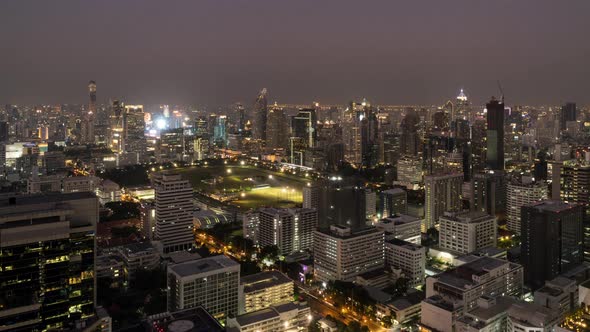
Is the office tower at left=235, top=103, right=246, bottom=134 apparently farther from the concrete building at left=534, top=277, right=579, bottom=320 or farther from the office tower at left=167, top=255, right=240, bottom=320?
the concrete building at left=534, top=277, right=579, bottom=320

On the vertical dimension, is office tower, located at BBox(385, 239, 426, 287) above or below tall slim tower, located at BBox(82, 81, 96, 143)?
below

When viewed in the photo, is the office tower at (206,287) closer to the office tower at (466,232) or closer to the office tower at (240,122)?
the office tower at (466,232)

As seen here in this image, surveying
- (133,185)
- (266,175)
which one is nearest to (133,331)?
(133,185)

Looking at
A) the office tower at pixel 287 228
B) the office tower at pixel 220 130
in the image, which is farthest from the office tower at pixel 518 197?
the office tower at pixel 220 130

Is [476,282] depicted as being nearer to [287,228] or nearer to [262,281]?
[262,281]

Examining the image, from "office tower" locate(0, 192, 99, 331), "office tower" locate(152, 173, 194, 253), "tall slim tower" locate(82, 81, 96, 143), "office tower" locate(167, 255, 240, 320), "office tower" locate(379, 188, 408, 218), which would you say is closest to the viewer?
"office tower" locate(0, 192, 99, 331)

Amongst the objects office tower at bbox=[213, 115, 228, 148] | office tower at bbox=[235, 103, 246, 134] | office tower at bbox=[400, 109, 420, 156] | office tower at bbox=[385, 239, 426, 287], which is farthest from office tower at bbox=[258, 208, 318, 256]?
office tower at bbox=[235, 103, 246, 134]
